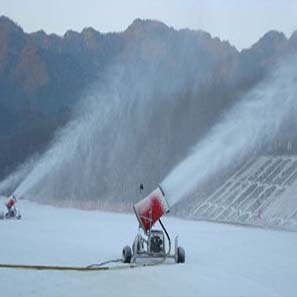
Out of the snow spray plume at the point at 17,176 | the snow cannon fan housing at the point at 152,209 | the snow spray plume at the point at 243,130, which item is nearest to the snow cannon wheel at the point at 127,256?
the snow cannon fan housing at the point at 152,209

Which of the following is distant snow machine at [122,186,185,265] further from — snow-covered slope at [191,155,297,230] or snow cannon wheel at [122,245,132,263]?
snow-covered slope at [191,155,297,230]

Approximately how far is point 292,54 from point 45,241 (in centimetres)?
5197

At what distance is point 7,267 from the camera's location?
8.94m

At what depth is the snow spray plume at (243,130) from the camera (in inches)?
1430

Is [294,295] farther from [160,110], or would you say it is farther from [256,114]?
[160,110]

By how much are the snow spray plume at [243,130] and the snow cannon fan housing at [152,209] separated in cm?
2118

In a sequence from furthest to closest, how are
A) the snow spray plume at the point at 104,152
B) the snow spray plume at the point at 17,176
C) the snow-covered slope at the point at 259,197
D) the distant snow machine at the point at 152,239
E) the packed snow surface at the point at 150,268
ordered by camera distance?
the snow spray plume at the point at 17,176
the snow spray plume at the point at 104,152
the snow-covered slope at the point at 259,197
the distant snow machine at the point at 152,239
the packed snow surface at the point at 150,268

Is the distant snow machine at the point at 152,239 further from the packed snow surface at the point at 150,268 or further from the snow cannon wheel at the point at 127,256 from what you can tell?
the packed snow surface at the point at 150,268

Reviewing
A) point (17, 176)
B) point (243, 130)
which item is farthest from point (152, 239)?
point (17, 176)

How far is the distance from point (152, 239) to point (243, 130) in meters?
29.2

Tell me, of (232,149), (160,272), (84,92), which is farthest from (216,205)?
(84,92)

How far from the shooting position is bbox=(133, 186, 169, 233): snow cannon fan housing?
10.9 meters

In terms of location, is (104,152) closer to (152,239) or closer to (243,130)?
(243,130)

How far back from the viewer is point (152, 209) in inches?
433
